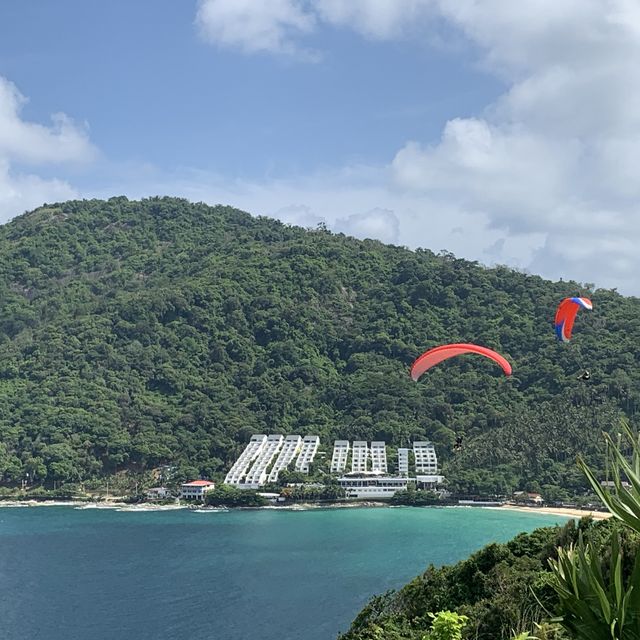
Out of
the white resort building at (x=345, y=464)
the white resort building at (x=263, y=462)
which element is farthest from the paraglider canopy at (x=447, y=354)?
the white resort building at (x=263, y=462)

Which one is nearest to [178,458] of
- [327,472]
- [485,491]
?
[327,472]

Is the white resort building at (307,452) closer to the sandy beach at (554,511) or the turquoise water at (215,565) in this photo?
the turquoise water at (215,565)

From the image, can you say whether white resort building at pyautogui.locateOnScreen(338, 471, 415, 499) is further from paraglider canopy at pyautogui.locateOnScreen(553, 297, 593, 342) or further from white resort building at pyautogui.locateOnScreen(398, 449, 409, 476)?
paraglider canopy at pyautogui.locateOnScreen(553, 297, 593, 342)

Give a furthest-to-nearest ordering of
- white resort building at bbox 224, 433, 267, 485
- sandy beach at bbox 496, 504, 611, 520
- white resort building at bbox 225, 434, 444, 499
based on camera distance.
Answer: white resort building at bbox 224, 433, 267, 485
white resort building at bbox 225, 434, 444, 499
sandy beach at bbox 496, 504, 611, 520

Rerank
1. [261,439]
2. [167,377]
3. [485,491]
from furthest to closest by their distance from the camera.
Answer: [167,377] → [261,439] → [485,491]

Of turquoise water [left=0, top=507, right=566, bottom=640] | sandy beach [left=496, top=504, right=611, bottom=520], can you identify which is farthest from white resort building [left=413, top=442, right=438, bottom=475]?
sandy beach [left=496, top=504, right=611, bottom=520]

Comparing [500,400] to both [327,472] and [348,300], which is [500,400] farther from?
[348,300]
